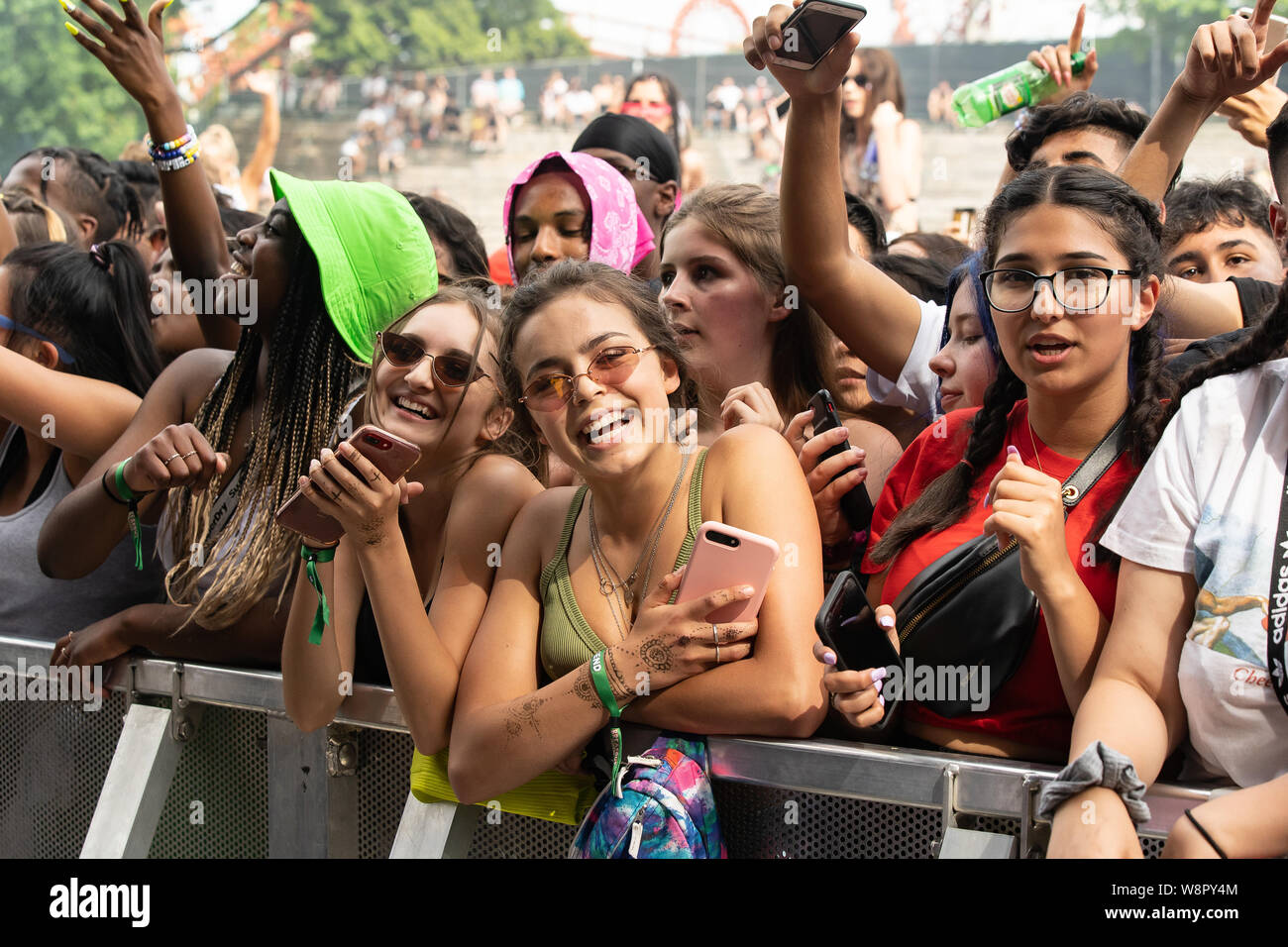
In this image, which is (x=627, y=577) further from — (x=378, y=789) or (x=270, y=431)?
(x=270, y=431)

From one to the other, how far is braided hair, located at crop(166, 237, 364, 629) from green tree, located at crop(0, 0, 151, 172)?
3457 cm

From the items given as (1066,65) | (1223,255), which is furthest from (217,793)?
(1066,65)

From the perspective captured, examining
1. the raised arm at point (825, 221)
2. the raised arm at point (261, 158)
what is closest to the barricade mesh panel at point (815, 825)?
the raised arm at point (825, 221)

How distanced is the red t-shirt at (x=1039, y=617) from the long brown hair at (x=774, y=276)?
0.87 metres

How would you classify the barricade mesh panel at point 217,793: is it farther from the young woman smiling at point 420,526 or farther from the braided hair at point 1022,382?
the braided hair at point 1022,382

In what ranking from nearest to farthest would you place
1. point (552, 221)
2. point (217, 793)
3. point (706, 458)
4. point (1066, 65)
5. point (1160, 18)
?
1. point (706, 458)
2. point (217, 793)
3. point (1066, 65)
4. point (552, 221)
5. point (1160, 18)

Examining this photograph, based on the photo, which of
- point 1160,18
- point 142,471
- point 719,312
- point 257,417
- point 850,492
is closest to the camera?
point 850,492

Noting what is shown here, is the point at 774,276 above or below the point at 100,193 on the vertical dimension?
below

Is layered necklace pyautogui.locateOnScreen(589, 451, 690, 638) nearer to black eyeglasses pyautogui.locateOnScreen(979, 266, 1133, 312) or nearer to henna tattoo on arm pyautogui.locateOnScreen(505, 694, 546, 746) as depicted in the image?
henna tattoo on arm pyautogui.locateOnScreen(505, 694, 546, 746)

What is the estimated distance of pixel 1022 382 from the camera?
8.48ft

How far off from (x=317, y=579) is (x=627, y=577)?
619mm
